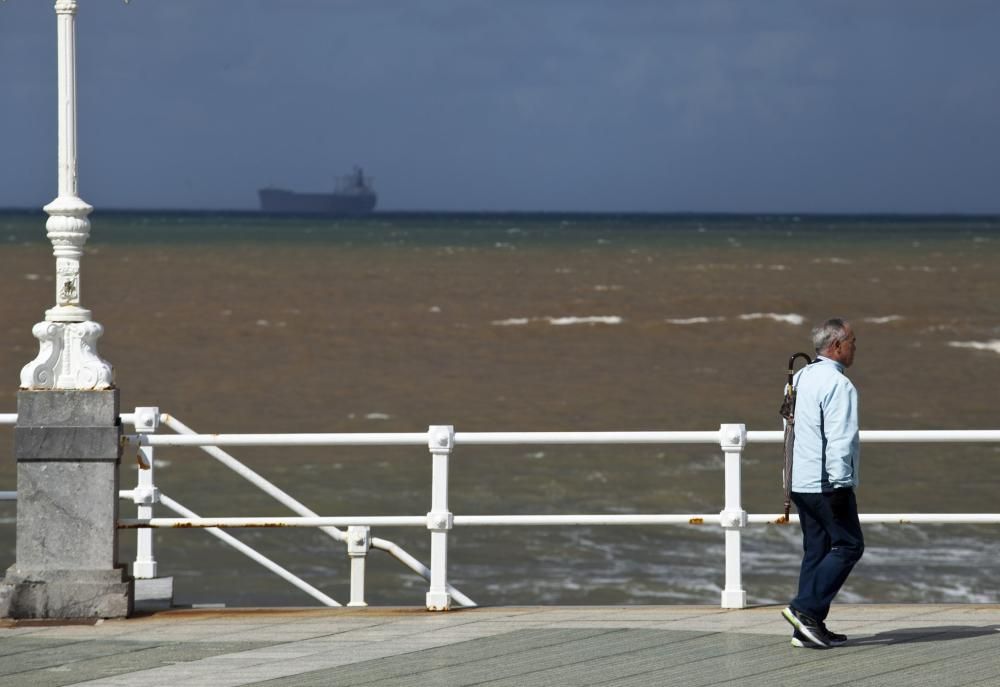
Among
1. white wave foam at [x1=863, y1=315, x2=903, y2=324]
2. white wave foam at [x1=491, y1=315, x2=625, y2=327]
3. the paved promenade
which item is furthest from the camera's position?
white wave foam at [x1=863, y1=315, x2=903, y2=324]

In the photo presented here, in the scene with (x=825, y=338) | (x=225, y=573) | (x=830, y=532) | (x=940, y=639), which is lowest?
(x=225, y=573)

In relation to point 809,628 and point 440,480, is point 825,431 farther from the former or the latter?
point 440,480

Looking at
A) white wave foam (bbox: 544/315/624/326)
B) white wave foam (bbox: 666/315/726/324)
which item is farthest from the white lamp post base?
white wave foam (bbox: 666/315/726/324)

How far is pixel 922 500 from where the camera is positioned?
21.2m

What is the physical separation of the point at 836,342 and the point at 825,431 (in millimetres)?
448

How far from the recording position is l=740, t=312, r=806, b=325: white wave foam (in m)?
59.9

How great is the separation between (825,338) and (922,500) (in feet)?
44.5

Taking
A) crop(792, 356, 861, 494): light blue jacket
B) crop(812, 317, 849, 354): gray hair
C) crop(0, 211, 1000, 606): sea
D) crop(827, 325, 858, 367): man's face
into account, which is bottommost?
crop(0, 211, 1000, 606): sea

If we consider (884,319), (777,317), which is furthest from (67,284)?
(884,319)

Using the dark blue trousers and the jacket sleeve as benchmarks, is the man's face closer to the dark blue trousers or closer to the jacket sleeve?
the jacket sleeve

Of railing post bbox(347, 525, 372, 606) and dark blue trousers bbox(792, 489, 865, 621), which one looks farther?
railing post bbox(347, 525, 372, 606)

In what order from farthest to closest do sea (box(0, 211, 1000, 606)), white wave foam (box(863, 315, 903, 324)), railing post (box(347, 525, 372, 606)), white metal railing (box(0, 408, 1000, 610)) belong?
white wave foam (box(863, 315, 903, 324)) → sea (box(0, 211, 1000, 606)) → railing post (box(347, 525, 372, 606)) → white metal railing (box(0, 408, 1000, 610))

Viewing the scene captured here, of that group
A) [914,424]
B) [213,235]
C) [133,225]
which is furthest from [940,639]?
[133,225]

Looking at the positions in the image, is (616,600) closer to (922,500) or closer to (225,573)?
(225,573)
